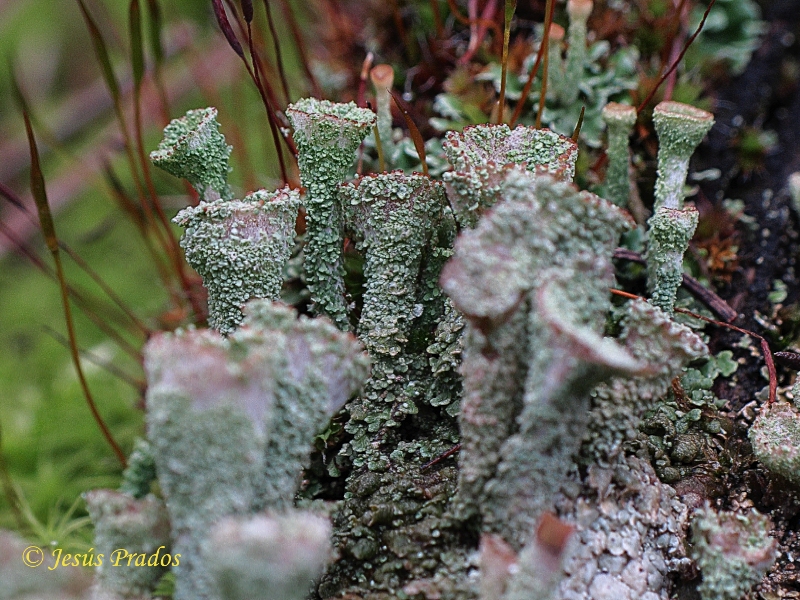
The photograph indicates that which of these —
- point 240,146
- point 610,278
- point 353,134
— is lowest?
point 610,278

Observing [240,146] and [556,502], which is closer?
[556,502]

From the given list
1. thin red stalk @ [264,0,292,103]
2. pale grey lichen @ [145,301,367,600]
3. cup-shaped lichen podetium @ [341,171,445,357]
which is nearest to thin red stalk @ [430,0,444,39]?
thin red stalk @ [264,0,292,103]

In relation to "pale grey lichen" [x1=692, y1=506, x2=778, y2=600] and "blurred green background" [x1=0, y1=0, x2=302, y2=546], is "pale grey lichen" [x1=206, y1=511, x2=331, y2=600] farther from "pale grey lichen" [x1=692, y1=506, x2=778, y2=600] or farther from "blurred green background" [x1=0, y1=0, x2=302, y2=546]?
"blurred green background" [x1=0, y1=0, x2=302, y2=546]

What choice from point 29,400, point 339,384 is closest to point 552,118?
point 339,384

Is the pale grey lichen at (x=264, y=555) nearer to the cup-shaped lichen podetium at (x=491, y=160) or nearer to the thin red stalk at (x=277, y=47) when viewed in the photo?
the cup-shaped lichen podetium at (x=491, y=160)

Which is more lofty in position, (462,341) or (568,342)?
(462,341)

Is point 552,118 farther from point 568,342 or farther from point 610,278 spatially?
point 568,342
